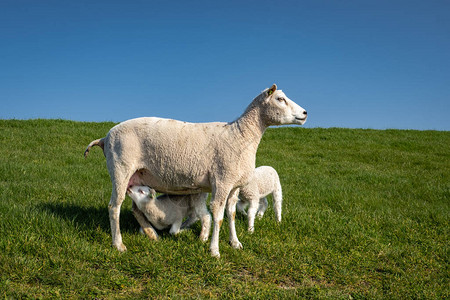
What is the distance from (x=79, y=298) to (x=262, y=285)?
211 centimetres

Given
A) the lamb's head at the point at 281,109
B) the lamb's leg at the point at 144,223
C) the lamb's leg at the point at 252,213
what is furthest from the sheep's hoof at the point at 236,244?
the lamb's head at the point at 281,109

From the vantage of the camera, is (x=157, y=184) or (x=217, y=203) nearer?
(x=217, y=203)

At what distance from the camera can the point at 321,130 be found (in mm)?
19781

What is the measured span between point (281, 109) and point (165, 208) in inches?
89.3

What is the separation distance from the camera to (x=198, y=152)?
4.80m

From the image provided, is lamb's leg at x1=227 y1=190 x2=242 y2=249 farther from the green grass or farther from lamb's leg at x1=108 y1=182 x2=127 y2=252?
lamb's leg at x1=108 y1=182 x2=127 y2=252

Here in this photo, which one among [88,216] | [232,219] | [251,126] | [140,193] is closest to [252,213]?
[232,219]

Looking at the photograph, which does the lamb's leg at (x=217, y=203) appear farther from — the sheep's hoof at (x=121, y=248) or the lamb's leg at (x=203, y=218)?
the sheep's hoof at (x=121, y=248)

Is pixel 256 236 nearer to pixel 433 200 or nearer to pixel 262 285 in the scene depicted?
pixel 262 285

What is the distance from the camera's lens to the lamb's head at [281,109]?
471cm

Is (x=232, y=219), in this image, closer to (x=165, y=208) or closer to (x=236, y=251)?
(x=236, y=251)

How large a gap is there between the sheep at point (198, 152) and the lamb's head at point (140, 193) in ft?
0.67

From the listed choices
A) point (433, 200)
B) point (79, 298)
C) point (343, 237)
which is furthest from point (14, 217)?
point (433, 200)

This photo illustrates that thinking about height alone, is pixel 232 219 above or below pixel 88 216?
above
